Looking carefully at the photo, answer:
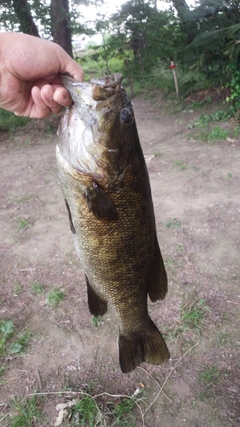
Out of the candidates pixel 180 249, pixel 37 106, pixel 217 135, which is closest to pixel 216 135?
pixel 217 135

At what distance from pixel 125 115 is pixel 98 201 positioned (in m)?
0.41

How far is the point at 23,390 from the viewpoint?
3016mm

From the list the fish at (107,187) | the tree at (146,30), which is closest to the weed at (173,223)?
the fish at (107,187)

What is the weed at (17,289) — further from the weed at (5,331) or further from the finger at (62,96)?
the finger at (62,96)

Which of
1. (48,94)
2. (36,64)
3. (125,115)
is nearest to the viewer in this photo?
(125,115)

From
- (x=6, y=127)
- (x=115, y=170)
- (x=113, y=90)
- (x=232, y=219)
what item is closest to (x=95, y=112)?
(x=113, y=90)

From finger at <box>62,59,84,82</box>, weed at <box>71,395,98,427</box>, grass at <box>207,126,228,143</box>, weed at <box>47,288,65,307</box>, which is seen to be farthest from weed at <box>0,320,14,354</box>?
grass at <box>207,126,228,143</box>

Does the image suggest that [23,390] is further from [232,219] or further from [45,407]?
[232,219]

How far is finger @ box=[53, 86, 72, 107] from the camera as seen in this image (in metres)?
1.58

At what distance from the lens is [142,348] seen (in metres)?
2.13

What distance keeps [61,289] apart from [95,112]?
2924 mm

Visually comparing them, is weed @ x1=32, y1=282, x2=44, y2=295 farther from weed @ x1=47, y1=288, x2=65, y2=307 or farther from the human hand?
the human hand

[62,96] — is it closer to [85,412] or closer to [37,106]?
[37,106]

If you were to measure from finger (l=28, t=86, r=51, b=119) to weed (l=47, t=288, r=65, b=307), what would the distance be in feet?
7.57
